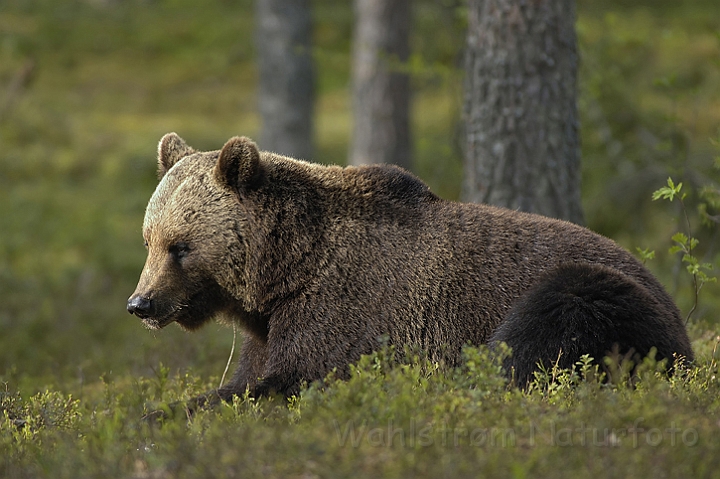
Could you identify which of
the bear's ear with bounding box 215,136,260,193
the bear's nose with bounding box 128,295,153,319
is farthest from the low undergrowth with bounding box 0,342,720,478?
the bear's ear with bounding box 215,136,260,193

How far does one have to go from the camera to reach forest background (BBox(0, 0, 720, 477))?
8711mm

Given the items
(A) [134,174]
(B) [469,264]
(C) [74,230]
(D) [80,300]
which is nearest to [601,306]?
(B) [469,264]

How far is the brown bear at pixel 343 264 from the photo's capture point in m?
5.57

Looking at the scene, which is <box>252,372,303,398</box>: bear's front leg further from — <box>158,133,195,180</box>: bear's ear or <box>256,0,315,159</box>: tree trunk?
<box>256,0,315,159</box>: tree trunk

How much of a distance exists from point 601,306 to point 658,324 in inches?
15.2

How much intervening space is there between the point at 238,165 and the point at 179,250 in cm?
70

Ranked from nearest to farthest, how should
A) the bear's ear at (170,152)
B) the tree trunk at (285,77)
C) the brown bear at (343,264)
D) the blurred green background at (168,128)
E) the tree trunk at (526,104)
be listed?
the brown bear at (343,264) < the bear's ear at (170,152) < the tree trunk at (526,104) < the blurred green background at (168,128) < the tree trunk at (285,77)

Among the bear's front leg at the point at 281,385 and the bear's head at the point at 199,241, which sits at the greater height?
the bear's head at the point at 199,241

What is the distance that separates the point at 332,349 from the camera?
5.44m

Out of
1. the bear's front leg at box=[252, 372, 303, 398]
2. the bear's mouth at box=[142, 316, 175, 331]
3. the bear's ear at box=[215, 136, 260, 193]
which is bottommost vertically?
the bear's front leg at box=[252, 372, 303, 398]

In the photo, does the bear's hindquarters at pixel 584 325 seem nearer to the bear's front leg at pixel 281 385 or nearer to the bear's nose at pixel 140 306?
the bear's front leg at pixel 281 385

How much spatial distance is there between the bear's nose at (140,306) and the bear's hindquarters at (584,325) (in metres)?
2.30

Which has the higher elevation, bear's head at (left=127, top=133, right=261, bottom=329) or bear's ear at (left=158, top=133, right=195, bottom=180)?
bear's ear at (left=158, top=133, right=195, bottom=180)

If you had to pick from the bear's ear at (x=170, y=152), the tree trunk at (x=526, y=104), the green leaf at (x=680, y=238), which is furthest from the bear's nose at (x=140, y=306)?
the green leaf at (x=680, y=238)
